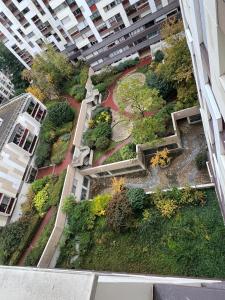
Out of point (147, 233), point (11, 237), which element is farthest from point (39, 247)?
point (147, 233)

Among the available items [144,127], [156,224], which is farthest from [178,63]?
[156,224]

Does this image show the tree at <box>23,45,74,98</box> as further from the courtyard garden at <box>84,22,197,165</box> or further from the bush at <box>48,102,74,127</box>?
the courtyard garden at <box>84,22,197,165</box>

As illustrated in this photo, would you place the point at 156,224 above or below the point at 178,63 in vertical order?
below

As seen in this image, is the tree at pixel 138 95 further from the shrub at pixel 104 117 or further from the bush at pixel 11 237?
the bush at pixel 11 237

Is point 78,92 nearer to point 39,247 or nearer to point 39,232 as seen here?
point 39,232

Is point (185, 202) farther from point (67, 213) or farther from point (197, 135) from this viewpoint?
point (67, 213)

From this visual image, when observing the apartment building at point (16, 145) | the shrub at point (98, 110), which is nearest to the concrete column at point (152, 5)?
the shrub at point (98, 110)
